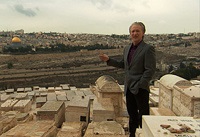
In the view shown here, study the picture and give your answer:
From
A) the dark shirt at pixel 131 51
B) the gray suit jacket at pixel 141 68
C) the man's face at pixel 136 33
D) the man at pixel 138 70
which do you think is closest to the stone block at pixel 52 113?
the man at pixel 138 70

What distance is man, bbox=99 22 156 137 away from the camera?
349 cm

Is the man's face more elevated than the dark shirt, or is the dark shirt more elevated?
the man's face

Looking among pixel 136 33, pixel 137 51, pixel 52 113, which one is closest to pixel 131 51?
pixel 137 51

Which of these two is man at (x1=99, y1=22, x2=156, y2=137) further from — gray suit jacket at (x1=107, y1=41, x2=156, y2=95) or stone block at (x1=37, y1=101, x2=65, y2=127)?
stone block at (x1=37, y1=101, x2=65, y2=127)

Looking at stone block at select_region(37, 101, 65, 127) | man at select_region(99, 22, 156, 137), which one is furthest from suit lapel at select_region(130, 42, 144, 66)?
stone block at select_region(37, 101, 65, 127)

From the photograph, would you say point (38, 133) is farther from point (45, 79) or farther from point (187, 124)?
point (45, 79)

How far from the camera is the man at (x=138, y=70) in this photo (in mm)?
3494

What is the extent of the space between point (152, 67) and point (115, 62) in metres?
0.59

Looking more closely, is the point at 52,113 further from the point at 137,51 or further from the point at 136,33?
the point at 136,33

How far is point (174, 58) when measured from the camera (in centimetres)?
5031

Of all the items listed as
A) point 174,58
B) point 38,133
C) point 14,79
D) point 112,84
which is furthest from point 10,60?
point 38,133

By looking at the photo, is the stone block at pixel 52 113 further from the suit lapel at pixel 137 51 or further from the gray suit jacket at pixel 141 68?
the suit lapel at pixel 137 51

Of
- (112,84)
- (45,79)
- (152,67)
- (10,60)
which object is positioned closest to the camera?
(152,67)

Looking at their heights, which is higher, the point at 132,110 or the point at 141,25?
the point at 141,25
